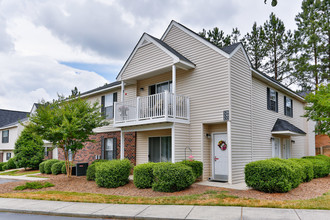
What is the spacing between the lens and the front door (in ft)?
40.1

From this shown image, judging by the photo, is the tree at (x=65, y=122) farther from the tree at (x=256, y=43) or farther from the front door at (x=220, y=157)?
the tree at (x=256, y=43)

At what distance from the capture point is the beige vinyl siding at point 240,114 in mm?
11820

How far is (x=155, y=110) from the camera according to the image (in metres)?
12.4

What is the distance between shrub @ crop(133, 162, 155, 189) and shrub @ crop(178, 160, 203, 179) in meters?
1.48

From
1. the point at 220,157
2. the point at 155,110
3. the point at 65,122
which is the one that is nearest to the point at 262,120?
the point at 220,157

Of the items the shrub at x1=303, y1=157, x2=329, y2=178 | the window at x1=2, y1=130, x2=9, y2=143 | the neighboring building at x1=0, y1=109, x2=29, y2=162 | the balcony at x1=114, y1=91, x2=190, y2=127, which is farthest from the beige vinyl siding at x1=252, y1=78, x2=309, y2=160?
the window at x1=2, y1=130, x2=9, y2=143

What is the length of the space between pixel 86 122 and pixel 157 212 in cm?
774

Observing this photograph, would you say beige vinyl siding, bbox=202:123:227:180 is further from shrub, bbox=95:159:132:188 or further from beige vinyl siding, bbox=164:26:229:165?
shrub, bbox=95:159:132:188

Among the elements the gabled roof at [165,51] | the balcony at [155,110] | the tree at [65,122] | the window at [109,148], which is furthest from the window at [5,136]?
the balcony at [155,110]

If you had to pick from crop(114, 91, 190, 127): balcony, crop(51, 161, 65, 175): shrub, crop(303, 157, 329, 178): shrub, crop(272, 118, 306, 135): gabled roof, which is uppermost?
crop(114, 91, 190, 127): balcony

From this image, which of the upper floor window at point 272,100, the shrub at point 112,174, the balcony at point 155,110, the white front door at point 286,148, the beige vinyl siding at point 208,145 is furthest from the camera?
the white front door at point 286,148

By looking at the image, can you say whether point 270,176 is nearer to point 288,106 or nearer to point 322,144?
point 288,106

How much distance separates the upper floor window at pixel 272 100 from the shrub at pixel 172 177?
7.86m

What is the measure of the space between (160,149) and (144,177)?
3.52m
